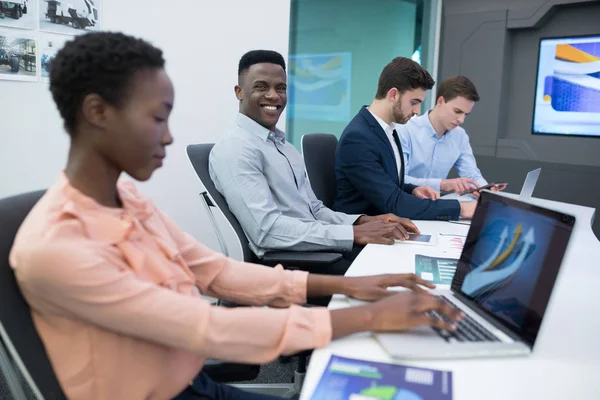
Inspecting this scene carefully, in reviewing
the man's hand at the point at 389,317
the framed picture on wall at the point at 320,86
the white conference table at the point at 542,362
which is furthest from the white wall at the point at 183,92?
the man's hand at the point at 389,317

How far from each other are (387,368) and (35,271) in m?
0.59

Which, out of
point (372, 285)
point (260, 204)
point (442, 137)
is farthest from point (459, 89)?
point (372, 285)

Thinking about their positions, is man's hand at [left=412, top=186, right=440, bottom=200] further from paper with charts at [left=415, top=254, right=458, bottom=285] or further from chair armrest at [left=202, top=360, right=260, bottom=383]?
chair armrest at [left=202, top=360, right=260, bottom=383]

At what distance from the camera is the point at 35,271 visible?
2.47 feet

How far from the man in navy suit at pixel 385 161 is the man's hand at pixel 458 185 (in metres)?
0.25

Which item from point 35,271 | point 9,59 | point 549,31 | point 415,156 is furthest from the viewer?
point 549,31

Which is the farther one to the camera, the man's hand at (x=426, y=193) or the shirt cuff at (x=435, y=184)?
the shirt cuff at (x=435, y=184)

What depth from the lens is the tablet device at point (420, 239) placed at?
185 cm

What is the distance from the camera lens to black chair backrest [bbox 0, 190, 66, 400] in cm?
80

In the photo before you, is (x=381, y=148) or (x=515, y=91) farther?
(x=515, y=91)

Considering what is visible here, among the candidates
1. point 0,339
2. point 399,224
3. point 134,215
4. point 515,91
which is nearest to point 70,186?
point 134,215

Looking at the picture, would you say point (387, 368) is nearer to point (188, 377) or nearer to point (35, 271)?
point (188, 377)

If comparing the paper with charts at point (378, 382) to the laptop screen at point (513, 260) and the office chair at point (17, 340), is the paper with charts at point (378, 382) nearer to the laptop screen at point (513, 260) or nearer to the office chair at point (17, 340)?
the laptop screen at point (513, 260)

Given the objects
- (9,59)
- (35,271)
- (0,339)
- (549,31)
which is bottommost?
(0,339)
